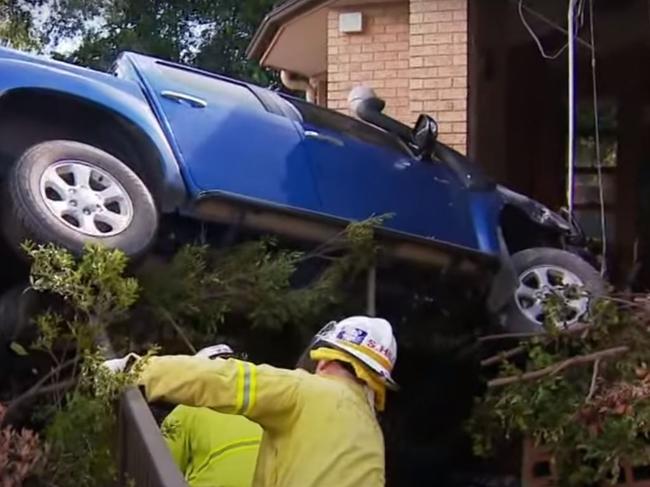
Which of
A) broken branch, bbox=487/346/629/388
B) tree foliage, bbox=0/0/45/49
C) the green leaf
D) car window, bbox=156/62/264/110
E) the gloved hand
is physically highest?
tree foliage, bbox=0/0/45/49

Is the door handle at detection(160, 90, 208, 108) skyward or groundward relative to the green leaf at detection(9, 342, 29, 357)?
skyward

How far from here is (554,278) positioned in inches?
295

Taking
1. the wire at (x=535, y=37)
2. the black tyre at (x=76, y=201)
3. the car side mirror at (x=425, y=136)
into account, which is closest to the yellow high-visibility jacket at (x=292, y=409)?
the black tyre at (x=76, y=201)

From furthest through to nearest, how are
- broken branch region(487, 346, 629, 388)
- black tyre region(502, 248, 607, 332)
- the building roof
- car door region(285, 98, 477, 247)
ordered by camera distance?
the building roof < black tyre region(502, 248, 607, 332) < car door region(285, 98, 477, 247) < broken branch region(487, 346, 629, 388)

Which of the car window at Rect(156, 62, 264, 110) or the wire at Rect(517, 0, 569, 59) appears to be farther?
the wire at Rect(517, 0, 569, 59)

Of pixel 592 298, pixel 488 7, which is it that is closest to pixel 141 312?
pixel 592 298

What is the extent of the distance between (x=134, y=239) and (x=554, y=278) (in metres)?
2.66

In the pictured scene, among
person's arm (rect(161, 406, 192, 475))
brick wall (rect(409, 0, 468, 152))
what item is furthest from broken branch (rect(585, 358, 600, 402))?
brick wall (rect(409, 0, 468, 152))

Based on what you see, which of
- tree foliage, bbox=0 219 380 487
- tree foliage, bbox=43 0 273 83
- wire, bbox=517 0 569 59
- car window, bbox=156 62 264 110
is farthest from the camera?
tree foliage, bbox=43 0 273 83

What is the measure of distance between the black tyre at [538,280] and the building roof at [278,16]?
12.5ft

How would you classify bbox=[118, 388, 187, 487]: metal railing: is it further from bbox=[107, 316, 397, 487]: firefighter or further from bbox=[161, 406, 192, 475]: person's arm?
bbox=[161, 406, 192, 475]: person's arm

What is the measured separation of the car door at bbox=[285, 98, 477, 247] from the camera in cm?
704

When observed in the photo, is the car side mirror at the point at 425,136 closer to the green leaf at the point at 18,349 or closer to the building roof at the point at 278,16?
the green leaf at the point at 18,349

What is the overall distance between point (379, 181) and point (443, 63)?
8.92 ft
